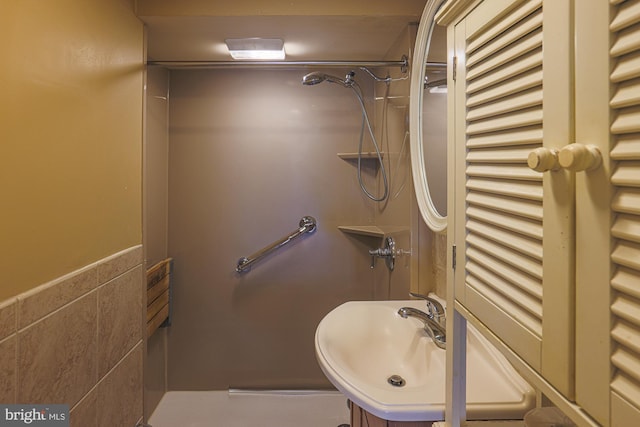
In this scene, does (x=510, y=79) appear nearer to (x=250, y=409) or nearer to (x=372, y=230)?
(x=372, y=230)

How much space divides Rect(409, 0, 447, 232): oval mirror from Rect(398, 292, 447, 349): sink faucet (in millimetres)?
256

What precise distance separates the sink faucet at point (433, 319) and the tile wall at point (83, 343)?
1029mm

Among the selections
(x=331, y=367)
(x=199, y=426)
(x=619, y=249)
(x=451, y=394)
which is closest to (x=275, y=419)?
(x=199, y=426)

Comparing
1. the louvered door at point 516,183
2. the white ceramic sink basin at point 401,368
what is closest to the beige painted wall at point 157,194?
the white ceramic sink basin at point 401,368

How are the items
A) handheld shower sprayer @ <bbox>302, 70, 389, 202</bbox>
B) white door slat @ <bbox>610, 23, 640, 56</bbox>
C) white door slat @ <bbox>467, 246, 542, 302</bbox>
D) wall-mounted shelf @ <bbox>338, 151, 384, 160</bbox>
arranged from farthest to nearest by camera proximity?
wall-mounted shelf @ <bbox>338, 151, 384, 160</bbox>
handheld shower sprayer @ <bbox>302, 70, 389, 202</bbox>
white door slat @ <bbox>467, 246, 542, 302</bbox>
white door slat @ <bbox>610, 23, 640, 56</bbox>

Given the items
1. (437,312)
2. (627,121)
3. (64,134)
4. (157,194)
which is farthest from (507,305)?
(157,194)

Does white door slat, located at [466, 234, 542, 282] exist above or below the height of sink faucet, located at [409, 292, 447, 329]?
above

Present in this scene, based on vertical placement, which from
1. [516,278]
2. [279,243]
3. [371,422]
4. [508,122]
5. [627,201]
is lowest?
[371,422]

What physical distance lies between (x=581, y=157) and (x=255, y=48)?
1.63 meters

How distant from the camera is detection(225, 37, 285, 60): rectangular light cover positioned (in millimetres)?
1585

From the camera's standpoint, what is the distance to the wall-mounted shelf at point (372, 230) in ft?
5.39

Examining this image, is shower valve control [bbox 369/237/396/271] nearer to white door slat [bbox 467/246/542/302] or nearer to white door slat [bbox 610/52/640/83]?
white door slat [bbox 467/246/542/302]

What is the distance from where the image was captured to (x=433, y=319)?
3.46ft

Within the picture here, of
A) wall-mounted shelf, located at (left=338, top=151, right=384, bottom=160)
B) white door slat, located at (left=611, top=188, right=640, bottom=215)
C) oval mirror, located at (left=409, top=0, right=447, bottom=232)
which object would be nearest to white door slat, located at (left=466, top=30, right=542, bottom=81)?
white door slat, located at (left=611, top=188, right=640, bottom=215)
